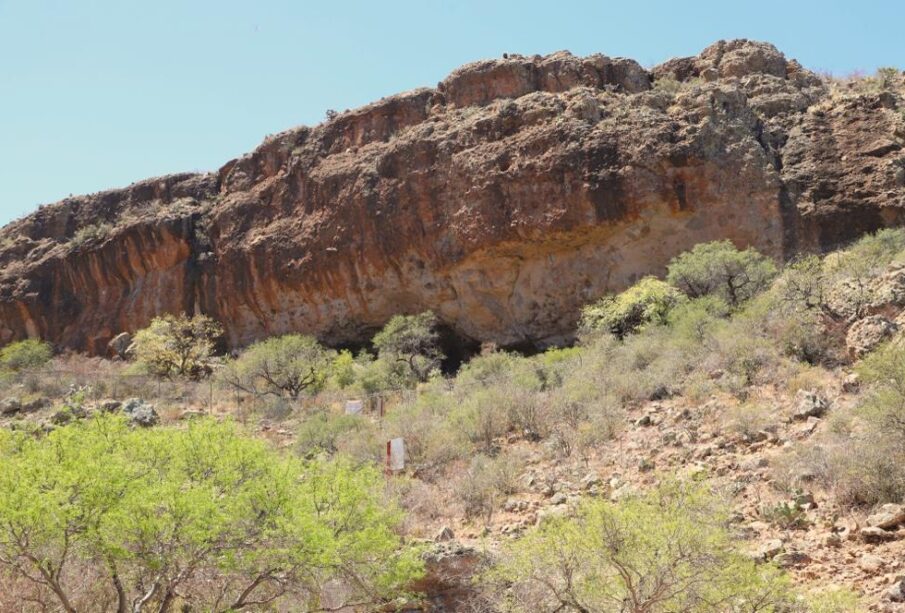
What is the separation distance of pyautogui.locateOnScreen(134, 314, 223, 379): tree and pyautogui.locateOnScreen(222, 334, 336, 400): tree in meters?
1.76

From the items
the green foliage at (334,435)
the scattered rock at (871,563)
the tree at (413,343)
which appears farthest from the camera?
the tree at (413,343)

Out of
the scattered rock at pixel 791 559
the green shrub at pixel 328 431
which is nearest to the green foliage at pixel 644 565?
the scattered rock at pixel 791 559

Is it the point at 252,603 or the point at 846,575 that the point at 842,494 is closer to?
the point at 846,575

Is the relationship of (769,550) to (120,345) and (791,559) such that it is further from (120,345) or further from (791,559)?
(120,345)

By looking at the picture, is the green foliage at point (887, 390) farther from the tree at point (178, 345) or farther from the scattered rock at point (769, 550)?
the tree at point (178, 345)

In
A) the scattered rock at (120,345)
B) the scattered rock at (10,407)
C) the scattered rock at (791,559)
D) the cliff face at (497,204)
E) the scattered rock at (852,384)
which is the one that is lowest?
the scattered rock at (791,559)

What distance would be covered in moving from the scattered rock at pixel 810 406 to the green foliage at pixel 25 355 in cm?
2437

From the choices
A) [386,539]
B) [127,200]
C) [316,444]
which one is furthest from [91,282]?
[386,539]

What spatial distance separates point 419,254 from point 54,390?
1092 cm

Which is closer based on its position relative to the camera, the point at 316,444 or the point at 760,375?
the point at 760,375

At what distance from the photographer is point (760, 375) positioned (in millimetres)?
11727

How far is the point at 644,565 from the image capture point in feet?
18.7

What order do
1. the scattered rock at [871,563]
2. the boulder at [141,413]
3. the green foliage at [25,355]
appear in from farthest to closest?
the green foliage at [25,355], the boulder at [141,413], the scattered rock at [871,563]

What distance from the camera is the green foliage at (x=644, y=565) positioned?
5559mm
